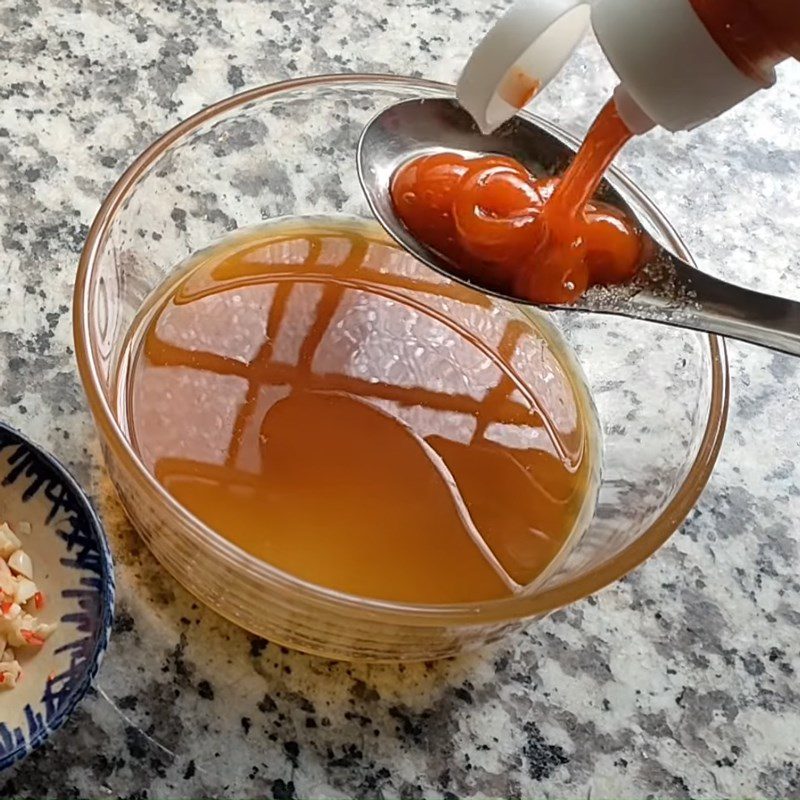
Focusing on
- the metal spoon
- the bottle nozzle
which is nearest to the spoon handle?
the metal spoon

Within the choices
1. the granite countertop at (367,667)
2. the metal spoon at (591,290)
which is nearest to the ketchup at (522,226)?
the metal spoon at (591,290)

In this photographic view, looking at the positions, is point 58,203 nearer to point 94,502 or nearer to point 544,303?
point 94,502

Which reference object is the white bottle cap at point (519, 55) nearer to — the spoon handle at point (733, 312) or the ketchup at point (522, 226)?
the ketchup at point (522, 226)

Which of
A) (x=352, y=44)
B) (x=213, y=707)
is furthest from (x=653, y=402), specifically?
(x=352, y=44)

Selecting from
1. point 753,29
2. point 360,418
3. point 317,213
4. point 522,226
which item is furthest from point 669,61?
point 317,213

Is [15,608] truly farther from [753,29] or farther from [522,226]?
[753,29]

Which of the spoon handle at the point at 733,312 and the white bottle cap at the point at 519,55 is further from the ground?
the white bottle cap at the point at 519,55
